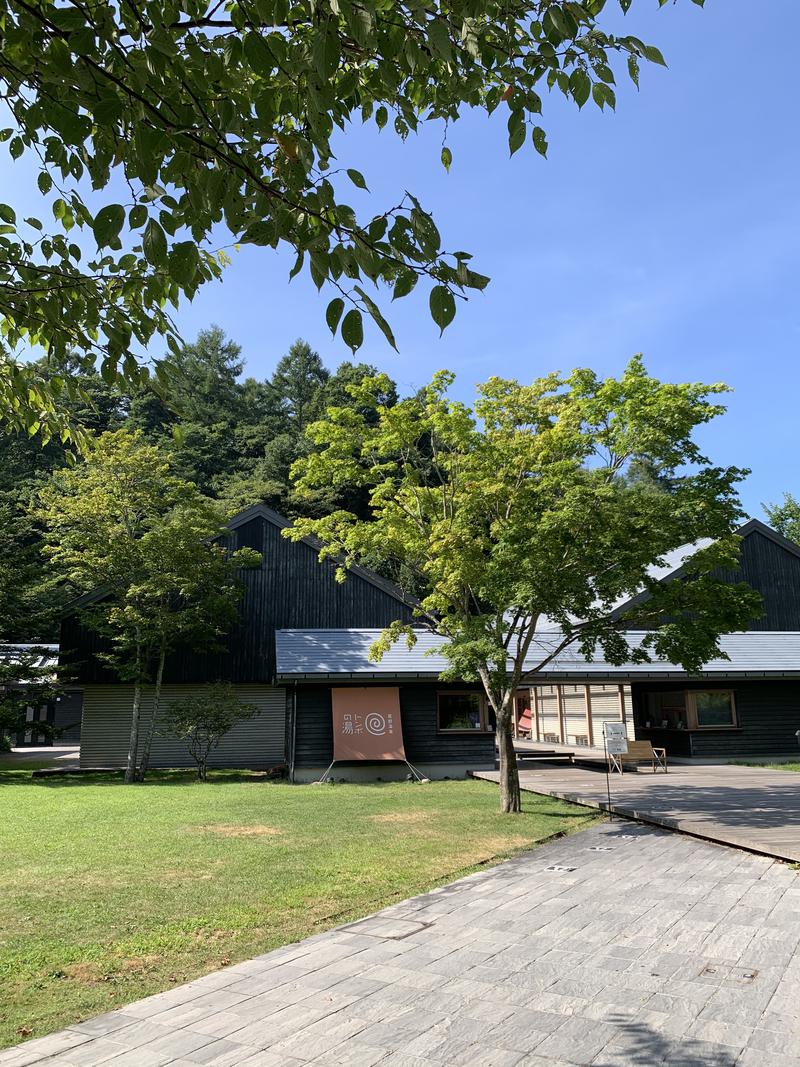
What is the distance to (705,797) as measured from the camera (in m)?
14.1

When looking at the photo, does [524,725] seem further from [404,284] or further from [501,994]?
[404,284]

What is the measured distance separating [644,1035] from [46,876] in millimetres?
6720

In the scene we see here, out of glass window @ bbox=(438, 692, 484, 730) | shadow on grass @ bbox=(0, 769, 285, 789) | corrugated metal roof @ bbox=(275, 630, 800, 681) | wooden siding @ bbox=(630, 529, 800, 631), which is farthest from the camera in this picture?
wooden siding @ bbox=(630, 529, 800, 631)

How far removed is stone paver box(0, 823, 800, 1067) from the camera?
147 inches

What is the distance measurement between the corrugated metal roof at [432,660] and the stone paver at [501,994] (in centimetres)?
1269

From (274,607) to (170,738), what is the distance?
199 inches

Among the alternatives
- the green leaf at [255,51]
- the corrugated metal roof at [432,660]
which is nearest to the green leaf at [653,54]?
the green leaf at [255,51]

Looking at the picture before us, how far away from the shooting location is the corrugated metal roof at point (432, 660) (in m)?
19.8

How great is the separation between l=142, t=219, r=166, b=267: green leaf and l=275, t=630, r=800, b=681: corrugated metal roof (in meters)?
16.9

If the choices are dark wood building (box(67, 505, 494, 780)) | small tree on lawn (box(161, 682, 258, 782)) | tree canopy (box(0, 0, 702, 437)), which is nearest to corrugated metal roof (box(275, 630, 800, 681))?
dark wood building (box(67, 505, 494, 780))

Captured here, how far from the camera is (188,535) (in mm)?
19656

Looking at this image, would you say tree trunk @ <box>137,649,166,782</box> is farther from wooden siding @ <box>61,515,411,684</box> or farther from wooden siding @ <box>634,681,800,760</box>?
wooden siding @ <box>634,681,800,760</box>

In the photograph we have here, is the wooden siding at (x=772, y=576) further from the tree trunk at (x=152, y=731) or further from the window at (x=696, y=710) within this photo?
the tree trunk at (x=152, y=731)

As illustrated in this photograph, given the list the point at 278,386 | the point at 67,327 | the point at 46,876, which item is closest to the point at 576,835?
the point at 46,876
